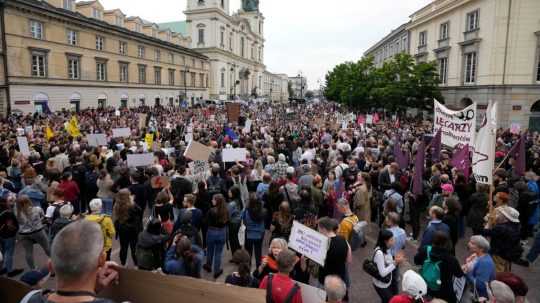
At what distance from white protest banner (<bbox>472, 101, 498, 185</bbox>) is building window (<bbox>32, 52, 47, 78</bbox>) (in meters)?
37.3

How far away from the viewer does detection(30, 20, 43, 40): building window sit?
3188cm

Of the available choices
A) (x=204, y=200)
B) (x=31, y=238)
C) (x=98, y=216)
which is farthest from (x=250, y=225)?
(x=31, y=238)

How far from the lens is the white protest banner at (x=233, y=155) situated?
385 inches

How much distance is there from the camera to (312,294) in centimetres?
322

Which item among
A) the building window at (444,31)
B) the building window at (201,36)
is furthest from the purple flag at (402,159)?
the building window at (201,36)

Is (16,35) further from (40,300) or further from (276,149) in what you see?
(40,300)

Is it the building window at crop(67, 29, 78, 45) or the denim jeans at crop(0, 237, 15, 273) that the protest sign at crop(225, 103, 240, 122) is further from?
the building window at crop(67, 29, 78, 45)

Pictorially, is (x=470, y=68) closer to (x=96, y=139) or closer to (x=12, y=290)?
(x=96, y=139)

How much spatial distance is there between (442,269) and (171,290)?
3.23 m

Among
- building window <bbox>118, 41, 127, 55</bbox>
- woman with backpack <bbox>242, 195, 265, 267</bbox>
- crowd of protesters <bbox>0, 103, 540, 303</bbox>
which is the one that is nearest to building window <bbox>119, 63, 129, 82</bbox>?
building window <bbox>118, 41, 127, 55</bbox>

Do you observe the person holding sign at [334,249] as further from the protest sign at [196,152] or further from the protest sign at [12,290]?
the protest sign at [196,152]

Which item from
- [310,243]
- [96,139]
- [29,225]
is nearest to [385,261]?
[310,243]

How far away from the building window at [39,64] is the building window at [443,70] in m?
38.7

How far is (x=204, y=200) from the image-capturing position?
23.2ft
